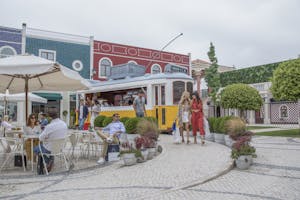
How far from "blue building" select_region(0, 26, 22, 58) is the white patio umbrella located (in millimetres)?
17560

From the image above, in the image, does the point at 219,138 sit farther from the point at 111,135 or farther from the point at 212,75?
the point at 212,75

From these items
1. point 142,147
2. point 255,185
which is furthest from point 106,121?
point 255,185

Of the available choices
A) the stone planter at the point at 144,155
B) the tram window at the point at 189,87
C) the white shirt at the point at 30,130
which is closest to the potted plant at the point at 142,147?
the stone planter at the point at 144,155

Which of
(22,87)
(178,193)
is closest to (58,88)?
(22,87)

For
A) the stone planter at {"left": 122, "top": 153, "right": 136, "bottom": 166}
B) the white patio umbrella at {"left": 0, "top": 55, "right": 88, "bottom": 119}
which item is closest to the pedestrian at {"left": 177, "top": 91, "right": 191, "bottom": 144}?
the white patio umbrella at {"left": 0, "top": 55, "right": 88, "bottom": 119}

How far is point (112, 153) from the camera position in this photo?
808cm

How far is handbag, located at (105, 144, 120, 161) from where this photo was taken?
316 inches

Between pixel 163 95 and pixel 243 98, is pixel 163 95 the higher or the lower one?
the lower one

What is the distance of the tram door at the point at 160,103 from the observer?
15.1 m

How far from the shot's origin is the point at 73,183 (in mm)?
5828

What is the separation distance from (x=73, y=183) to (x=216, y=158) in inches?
147

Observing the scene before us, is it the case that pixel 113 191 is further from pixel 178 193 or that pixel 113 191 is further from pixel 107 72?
pixel 107 72

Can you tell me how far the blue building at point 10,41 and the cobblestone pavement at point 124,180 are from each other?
21325 mm

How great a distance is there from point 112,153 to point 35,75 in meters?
3.08
